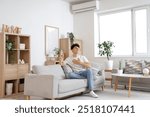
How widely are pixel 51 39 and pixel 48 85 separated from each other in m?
2.67

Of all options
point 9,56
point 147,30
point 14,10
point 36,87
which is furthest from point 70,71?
point 147,30

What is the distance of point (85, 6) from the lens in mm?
6273

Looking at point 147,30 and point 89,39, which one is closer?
point 147,30

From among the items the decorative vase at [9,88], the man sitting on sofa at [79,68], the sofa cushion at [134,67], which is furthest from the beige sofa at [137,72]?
the decorative vase at [9,88]

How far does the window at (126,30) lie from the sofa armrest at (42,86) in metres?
3.31

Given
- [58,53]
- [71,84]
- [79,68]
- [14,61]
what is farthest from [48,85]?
[58,53]

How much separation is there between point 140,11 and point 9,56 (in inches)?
153

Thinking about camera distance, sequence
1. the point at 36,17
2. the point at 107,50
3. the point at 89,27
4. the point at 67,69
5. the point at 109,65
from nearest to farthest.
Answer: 1. the point at 67,69
2. the point at 36,17
3. the point at 109,65
4. the point at 107,50
5. the point at 89,27

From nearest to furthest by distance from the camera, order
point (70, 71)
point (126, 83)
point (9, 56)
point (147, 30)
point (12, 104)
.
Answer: point (12, 104), point (70, 71), point (9, 56), point (126, 83), point (147, 30)

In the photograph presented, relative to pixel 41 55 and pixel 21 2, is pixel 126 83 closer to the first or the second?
pixel 41 55

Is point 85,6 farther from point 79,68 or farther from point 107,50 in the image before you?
point 79,68

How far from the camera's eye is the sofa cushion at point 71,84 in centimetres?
346

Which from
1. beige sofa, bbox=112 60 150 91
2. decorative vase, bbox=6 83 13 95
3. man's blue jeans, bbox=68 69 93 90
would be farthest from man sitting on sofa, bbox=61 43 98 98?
decorative vase, bbox=6 83 13 95

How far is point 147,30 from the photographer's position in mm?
5457
